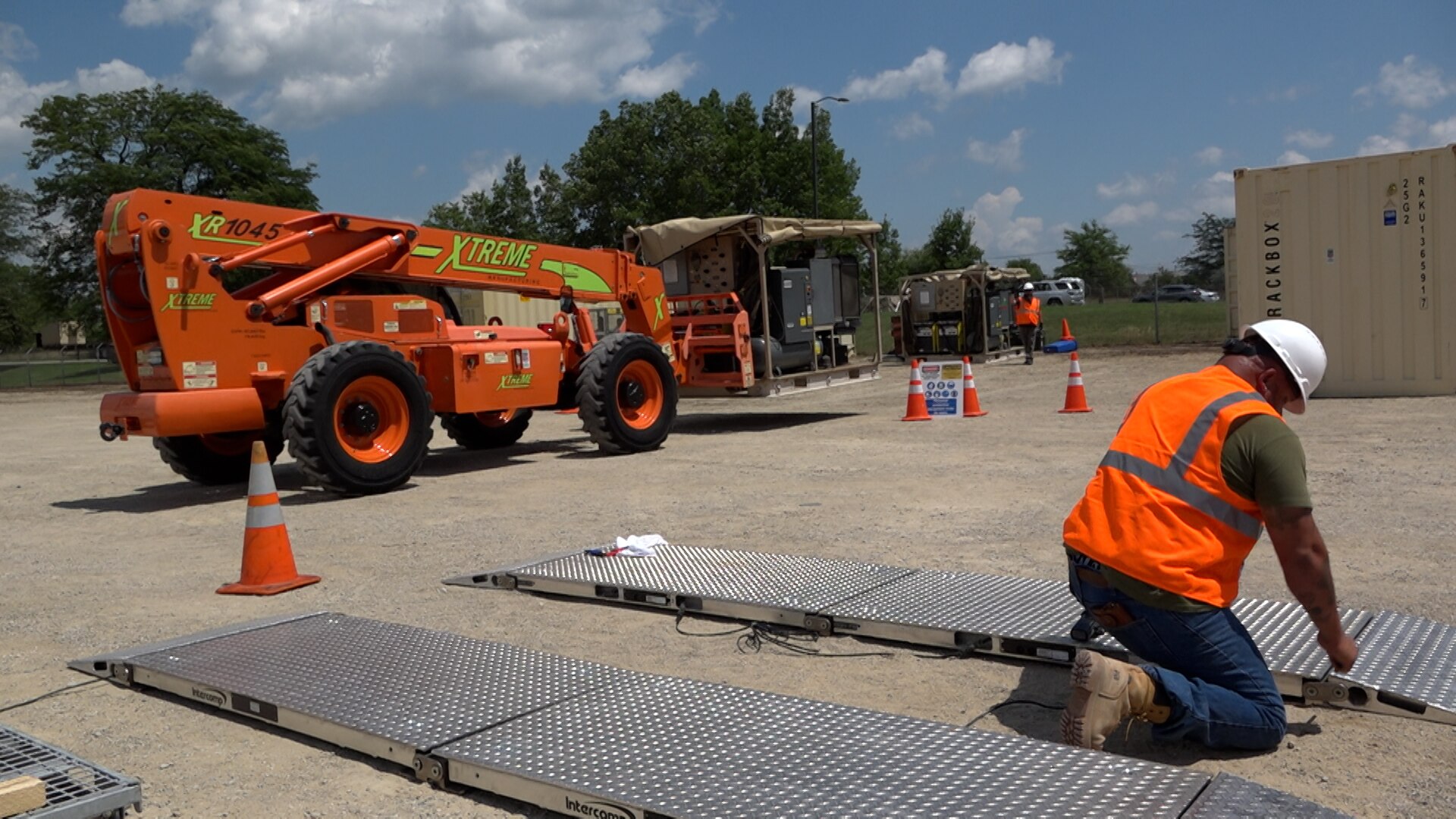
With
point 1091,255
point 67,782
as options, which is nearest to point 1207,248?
point 1091,255

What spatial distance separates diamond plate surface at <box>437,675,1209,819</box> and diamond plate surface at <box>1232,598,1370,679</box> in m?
1.24

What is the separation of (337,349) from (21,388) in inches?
1415

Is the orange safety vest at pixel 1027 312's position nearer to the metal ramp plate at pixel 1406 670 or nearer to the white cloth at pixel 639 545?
the white cloth at pixel 639 545

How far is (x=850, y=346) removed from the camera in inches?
679

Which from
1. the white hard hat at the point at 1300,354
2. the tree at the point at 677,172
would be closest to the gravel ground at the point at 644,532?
the white hard hat at the point at 1300,354

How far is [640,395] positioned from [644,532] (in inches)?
202

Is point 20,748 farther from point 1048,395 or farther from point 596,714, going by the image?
point 1048,395

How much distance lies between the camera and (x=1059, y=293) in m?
62.9

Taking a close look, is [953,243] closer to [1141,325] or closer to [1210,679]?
[1141,325]

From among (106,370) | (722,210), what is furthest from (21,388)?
(722,210)

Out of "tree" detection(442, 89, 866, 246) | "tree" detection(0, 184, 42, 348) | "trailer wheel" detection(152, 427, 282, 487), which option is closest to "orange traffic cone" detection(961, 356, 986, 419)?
"trailer wheel" detection(152, 427, 282, 487)

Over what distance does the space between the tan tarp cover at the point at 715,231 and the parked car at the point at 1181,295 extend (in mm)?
50734

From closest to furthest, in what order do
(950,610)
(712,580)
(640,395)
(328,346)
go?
(950,610), (712,580), (328,346), (640,395)

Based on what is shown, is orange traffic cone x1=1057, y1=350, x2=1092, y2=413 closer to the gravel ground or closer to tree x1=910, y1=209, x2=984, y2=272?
the gravel ground
